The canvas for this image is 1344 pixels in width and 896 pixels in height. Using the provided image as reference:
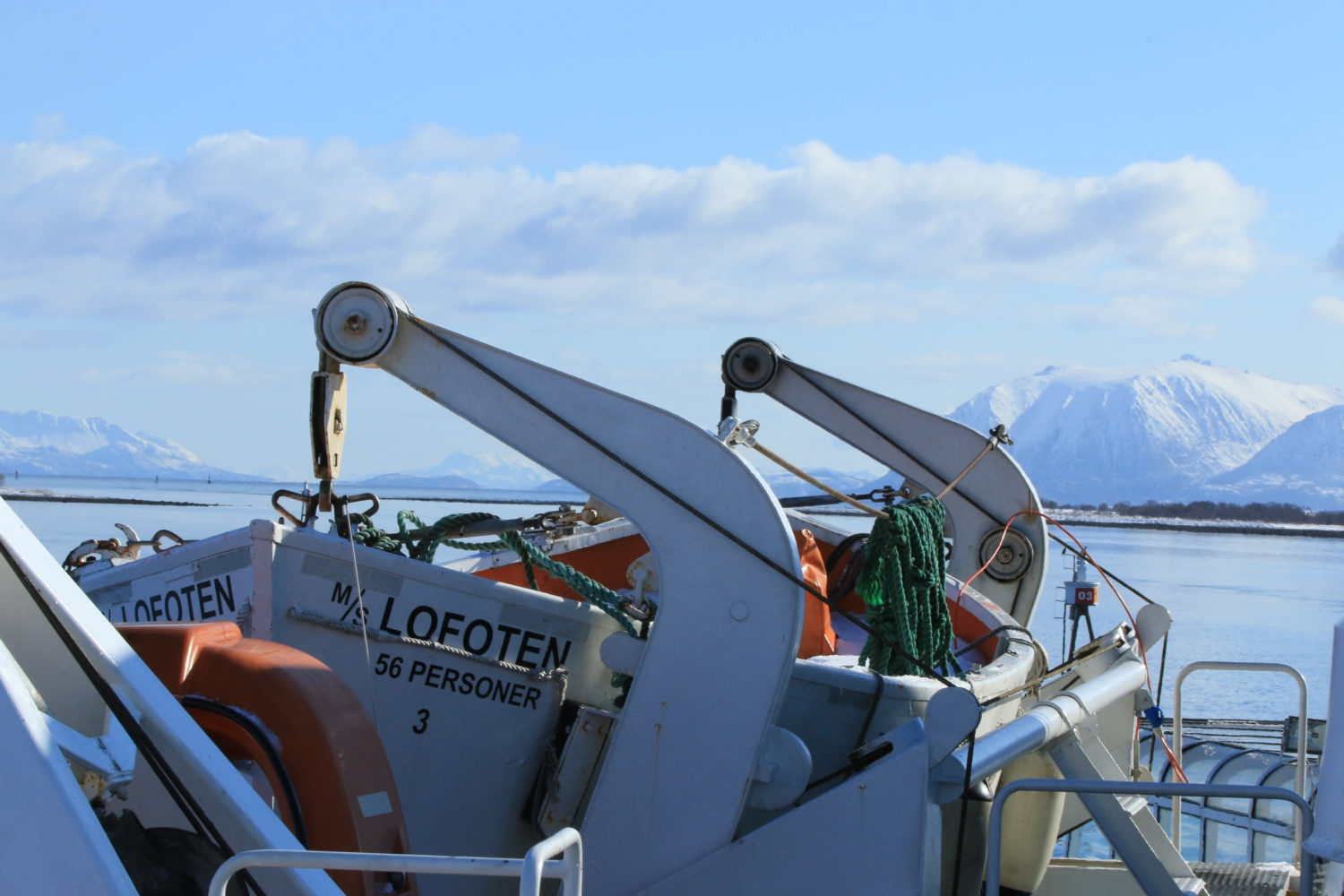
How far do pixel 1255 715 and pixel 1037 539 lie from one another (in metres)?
9.97

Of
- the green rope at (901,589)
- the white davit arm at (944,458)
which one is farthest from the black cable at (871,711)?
the white davit arm at (944,458)

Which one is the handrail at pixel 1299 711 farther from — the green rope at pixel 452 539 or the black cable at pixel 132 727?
the black cable at pixel 132 727

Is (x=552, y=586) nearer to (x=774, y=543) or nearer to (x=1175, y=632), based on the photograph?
(x=774, y=543)

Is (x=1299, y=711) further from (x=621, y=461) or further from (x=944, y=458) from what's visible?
(x=621, y=461)

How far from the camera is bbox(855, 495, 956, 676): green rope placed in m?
5.00

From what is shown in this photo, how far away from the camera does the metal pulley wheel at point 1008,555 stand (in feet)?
25.6

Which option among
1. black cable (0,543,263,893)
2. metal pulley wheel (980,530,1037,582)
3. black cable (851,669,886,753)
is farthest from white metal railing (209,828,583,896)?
metal pulley wheel (980,530,1037,582)

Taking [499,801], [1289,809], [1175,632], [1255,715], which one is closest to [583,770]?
[499,801]

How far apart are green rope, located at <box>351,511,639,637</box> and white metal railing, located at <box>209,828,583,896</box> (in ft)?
7.32

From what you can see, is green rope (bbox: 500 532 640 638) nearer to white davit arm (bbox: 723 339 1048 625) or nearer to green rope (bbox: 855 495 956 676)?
green rope (bbox: 855 495 956 676)

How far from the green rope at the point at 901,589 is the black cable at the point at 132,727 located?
9.31 feet

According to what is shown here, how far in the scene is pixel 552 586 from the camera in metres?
6.71

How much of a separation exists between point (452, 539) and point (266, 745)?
6.65 feet

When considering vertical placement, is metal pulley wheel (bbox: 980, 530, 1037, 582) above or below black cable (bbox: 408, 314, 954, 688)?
below
